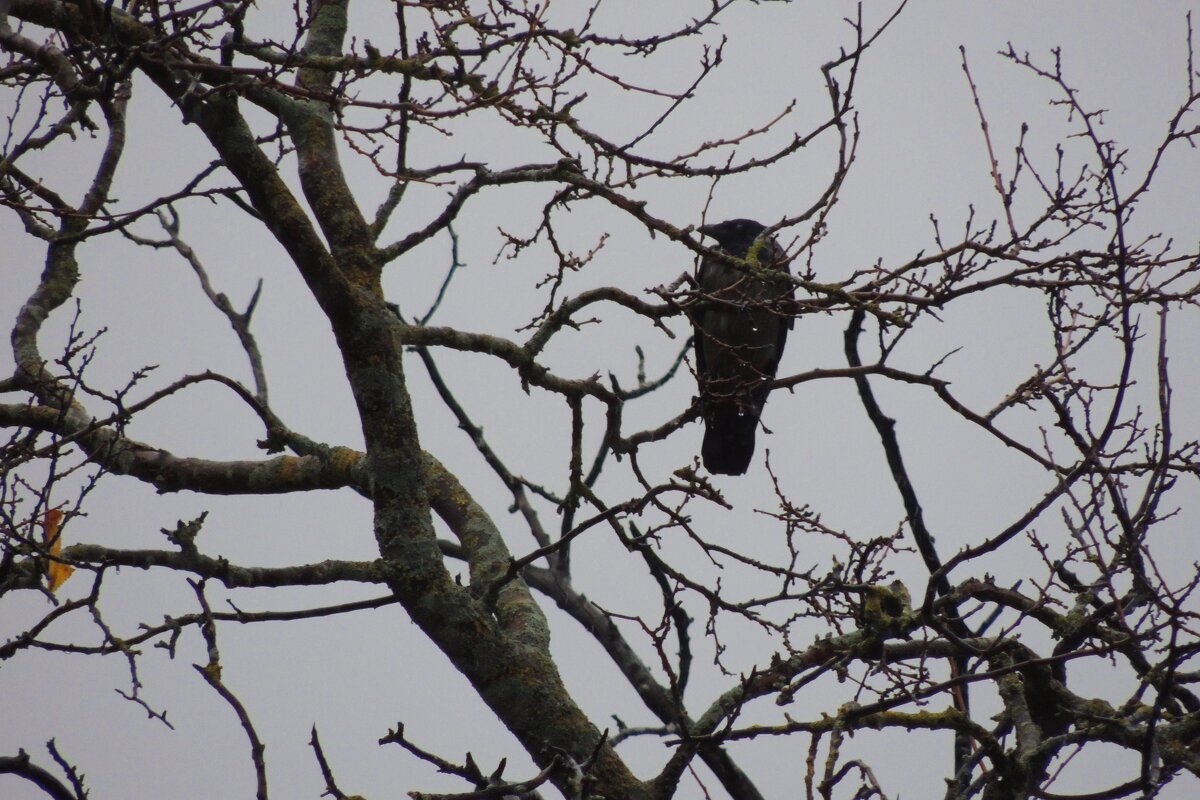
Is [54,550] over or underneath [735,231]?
underneath

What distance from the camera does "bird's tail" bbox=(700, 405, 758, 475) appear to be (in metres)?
6.00

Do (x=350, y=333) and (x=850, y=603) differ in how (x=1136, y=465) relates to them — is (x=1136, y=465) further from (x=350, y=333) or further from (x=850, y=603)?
(x=350, y=333)

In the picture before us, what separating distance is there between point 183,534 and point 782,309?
5.33 feet

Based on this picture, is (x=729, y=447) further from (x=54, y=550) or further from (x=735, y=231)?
(x=54, y=550)

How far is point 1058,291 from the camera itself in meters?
2.91

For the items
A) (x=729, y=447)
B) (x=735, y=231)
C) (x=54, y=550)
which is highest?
(x=735, y=231)

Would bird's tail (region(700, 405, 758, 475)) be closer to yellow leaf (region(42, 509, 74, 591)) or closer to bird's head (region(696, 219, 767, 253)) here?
bird's head (region(696, 219, 767, 253))

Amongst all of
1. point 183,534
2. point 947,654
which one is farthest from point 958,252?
point 183,534

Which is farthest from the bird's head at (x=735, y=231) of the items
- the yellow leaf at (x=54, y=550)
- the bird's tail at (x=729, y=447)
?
the yellow leaf at (x=54, y=550)

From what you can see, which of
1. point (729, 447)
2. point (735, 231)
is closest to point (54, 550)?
point (729, 447)

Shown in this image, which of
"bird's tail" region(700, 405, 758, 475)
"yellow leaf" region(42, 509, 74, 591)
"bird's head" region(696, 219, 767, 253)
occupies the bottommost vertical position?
"yellow leaf" region(42, 509, 74, 591)

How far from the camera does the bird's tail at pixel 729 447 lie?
600 centimetres

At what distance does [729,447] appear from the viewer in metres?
6.10

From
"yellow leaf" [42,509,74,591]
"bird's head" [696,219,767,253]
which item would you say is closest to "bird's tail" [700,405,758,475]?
"bird's head" [696,219,767,253]
